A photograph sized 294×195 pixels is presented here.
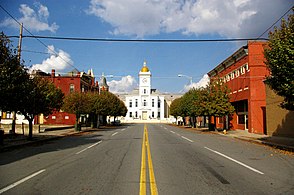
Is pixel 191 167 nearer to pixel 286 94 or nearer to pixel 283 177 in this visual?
pixel 283 177

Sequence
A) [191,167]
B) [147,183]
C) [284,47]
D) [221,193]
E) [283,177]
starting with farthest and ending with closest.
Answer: [284,47] < [191,167] < [283,177] < [147,183] < [221,193]

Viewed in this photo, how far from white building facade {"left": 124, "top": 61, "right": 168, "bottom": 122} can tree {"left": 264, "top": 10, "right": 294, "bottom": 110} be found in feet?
313

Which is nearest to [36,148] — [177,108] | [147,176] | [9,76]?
[9,76]

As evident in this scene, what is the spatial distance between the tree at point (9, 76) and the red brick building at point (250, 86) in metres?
24.8

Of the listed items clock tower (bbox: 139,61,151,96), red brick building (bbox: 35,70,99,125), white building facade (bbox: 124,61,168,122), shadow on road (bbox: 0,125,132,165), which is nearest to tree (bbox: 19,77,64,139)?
A: shadow on road (bbox: 0,125,132,165)

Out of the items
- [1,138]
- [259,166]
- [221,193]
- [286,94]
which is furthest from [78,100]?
[221,193]

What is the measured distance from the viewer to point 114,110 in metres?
59.0

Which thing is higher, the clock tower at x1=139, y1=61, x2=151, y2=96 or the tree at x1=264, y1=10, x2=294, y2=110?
the clock tower at x1=139, y1=61, x2=151, y2=96

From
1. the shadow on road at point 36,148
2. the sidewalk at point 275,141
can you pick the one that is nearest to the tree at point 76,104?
the shadow on road at point 36,148

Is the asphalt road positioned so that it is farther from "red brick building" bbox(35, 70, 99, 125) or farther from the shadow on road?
"red brick building" bbox(35, 70, 99, 125)

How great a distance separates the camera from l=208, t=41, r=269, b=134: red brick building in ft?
115

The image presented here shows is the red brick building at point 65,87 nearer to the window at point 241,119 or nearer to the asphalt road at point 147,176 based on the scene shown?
the window at point 241,119

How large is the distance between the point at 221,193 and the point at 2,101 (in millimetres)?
14273

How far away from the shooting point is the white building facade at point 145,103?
4449 inches
